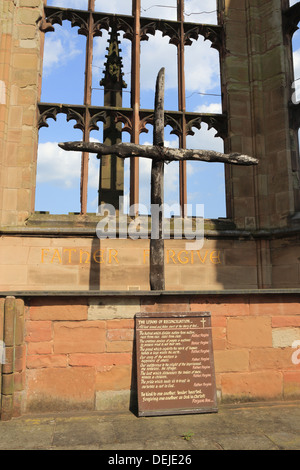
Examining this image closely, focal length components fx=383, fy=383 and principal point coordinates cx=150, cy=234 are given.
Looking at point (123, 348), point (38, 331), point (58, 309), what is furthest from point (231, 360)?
point (38, 331)

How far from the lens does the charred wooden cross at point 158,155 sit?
5.04 metres

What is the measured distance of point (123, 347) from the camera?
4312 millimetres

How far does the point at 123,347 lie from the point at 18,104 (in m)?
6.05

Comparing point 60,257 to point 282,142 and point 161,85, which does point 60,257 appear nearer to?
point 161,85

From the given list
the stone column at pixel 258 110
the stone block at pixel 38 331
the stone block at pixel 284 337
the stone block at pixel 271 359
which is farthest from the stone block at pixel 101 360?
the stone column at pixel 258 110

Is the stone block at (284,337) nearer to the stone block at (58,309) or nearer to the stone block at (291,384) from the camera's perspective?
the stone block at (291,384)

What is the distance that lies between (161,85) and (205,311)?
11.0 feet

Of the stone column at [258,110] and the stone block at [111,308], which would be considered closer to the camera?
the stone block at [111,308]

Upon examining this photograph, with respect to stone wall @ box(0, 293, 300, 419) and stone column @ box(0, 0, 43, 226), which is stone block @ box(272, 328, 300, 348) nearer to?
stone wall @ box(0, 293, 300, 419)

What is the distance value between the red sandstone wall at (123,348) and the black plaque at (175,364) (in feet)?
0.52

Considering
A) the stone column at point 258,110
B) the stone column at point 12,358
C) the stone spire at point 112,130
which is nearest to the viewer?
the stone column at point 12,358

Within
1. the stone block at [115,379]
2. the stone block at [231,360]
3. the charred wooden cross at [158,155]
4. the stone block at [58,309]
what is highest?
the charred wooden cross at [158,155]

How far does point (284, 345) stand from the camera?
15.3 ft
